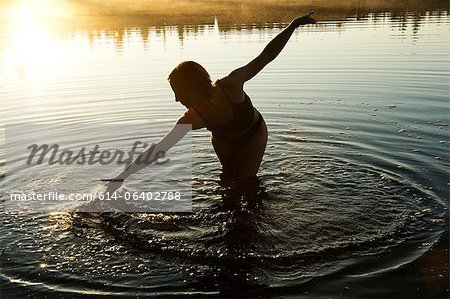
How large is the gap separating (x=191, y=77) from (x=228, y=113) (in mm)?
971

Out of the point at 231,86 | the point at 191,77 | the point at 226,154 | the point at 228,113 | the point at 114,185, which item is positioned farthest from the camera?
the point at 226,154

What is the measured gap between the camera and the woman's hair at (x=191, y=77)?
19.7ft

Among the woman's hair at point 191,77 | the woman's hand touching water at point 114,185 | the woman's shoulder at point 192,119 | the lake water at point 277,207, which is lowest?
the lake water at point 277,207

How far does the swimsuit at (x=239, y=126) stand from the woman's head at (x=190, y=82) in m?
0.52

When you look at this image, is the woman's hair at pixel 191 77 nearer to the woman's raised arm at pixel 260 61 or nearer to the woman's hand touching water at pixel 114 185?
the woman's raised arm at pixel 260 61

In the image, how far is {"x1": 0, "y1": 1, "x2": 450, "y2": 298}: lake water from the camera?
18.3ft

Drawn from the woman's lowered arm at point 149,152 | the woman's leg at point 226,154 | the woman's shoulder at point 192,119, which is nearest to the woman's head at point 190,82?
the woman's shoulder at point 192,119

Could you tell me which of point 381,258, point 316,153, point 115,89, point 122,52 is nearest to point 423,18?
point 122,52

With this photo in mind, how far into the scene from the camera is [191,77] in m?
6.01

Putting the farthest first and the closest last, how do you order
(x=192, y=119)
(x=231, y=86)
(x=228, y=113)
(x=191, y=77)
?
1. (x=192, y=119)
2. (x=228, y=113)
3. (x=231, y=86)
4. (x=191, y=77)

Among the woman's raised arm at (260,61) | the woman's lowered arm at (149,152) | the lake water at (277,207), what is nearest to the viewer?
the lake water at (277,207)

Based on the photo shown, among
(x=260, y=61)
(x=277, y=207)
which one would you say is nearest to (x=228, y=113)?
(x=260, y=61)

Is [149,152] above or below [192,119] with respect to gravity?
below

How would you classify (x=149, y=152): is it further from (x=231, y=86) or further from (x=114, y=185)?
(x=231, y=86)
